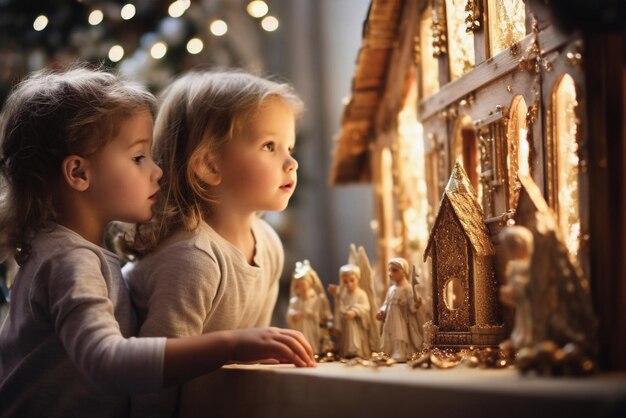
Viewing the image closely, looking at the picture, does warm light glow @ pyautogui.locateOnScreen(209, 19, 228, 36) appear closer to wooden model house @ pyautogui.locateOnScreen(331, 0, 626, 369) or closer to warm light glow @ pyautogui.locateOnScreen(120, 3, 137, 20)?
warm light glow @ pyautogui.locateOnScreen(120, 3, 137, 20)

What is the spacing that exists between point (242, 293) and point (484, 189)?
0.70 meters

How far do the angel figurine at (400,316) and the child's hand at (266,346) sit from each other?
0.30 m

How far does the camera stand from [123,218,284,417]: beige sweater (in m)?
1.93

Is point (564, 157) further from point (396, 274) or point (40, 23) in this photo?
point (40, 23)

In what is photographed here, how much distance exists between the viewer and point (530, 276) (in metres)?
1.37

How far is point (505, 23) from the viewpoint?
6.39 feet

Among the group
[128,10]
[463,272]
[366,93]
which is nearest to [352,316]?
[463,272]

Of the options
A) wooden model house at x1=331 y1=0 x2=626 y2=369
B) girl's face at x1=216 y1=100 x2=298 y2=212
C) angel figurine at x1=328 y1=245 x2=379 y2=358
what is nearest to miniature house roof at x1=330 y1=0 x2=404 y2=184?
wooden model house at x1=331 y1=0 x2=626 y2=369

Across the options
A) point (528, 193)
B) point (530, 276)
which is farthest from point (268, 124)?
point (530, 276)

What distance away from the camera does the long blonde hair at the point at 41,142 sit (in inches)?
76.7

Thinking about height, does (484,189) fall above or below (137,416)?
above

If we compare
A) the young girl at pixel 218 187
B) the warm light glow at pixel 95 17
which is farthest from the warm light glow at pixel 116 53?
the young girl at pixel 218 187

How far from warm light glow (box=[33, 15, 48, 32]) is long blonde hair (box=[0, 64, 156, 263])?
53.4 inches

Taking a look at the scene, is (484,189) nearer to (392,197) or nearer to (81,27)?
(392,197)
